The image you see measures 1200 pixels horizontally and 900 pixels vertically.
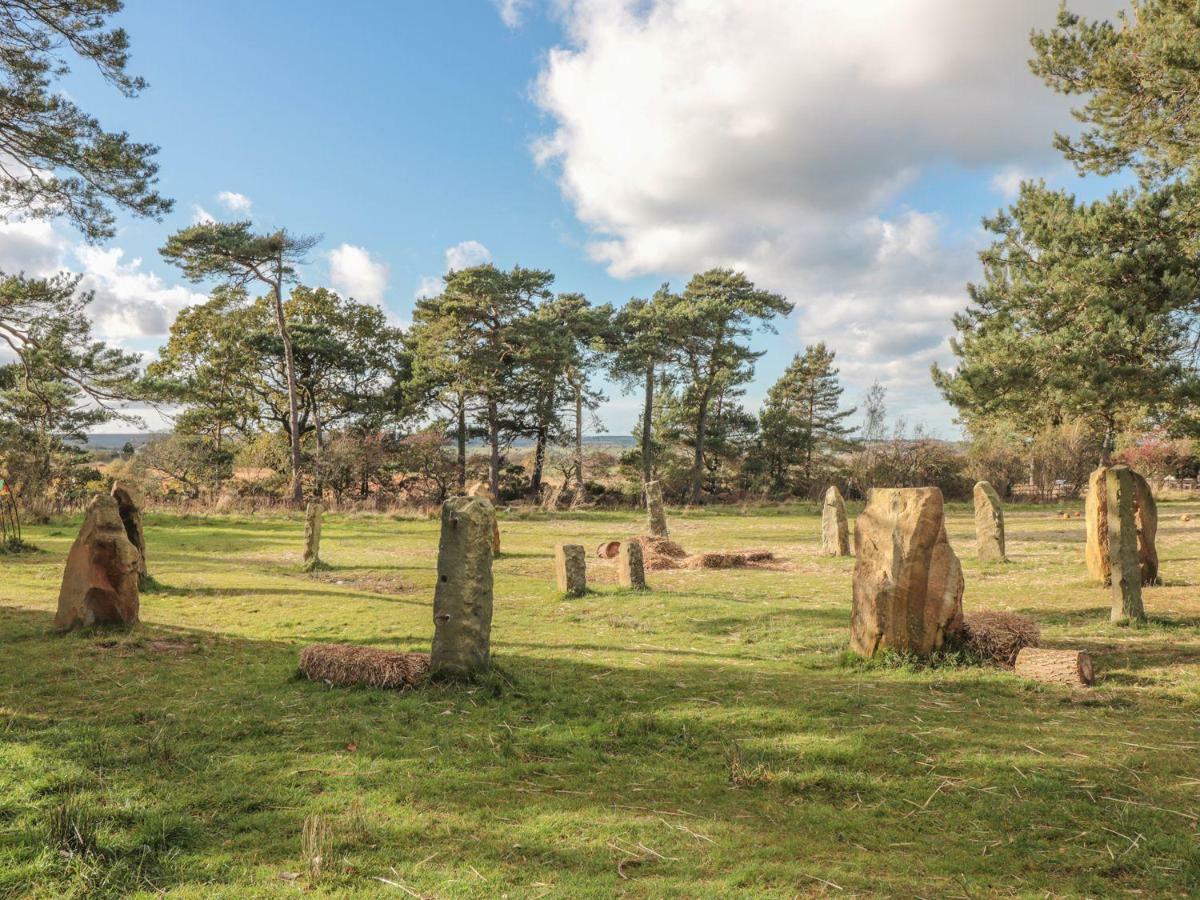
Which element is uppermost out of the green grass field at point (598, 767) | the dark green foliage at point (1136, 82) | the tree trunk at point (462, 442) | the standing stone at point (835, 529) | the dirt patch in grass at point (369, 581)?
the dark green foliage at point (1136, 82)

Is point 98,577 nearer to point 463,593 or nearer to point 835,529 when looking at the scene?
point 463,593

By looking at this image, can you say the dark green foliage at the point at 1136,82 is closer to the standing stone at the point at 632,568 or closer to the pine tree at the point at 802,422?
the standing stone at the point at 632,568

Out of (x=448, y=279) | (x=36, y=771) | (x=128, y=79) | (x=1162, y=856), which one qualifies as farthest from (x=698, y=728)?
(x=448, y=279)

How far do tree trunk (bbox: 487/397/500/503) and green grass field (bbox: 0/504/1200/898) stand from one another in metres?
28.1

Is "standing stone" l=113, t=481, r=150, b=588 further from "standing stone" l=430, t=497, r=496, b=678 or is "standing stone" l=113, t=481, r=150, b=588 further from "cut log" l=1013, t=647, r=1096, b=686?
"cut log" l=1013, t=647, r=1096, b=686

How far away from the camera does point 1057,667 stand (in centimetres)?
633

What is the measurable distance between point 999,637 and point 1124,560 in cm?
259

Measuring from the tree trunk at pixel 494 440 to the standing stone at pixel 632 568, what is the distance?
2486cm

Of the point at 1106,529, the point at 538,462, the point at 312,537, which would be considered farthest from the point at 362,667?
the point at 538,462

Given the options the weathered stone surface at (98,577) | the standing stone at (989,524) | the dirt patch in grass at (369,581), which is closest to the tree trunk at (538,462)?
the dirt patch in grass at (369,581)

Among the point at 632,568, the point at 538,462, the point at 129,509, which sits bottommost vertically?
the point at 632,568

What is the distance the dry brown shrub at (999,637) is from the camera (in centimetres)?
699

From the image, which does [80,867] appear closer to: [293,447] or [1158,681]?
[1158,681]

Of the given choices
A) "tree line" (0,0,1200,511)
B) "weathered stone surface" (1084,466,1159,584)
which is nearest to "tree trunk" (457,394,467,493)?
"tree line" (0,0,1200,511)
